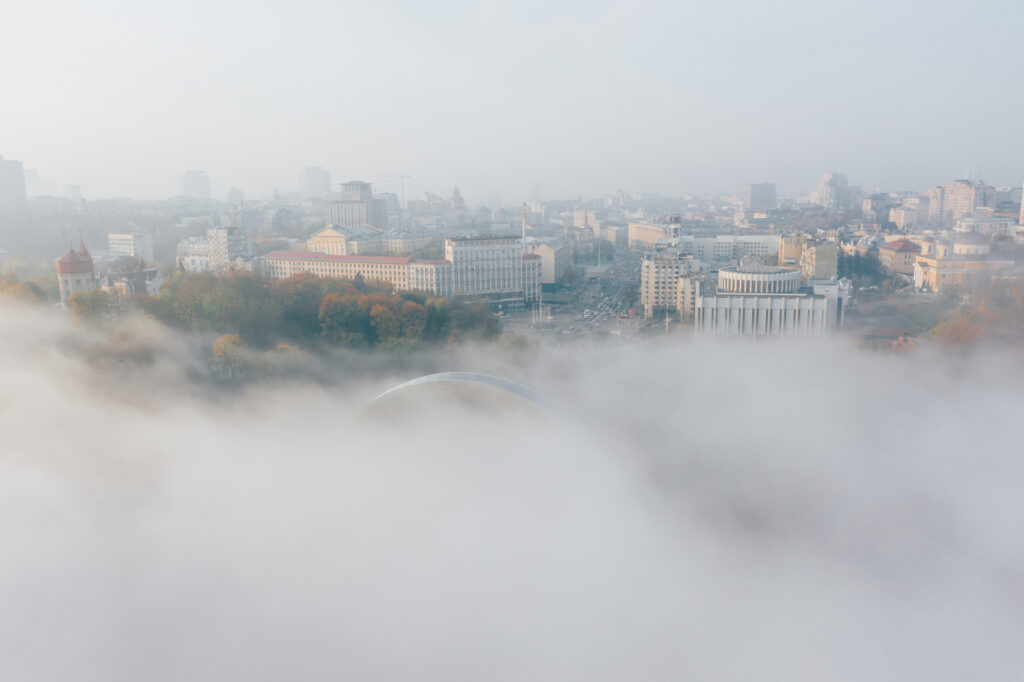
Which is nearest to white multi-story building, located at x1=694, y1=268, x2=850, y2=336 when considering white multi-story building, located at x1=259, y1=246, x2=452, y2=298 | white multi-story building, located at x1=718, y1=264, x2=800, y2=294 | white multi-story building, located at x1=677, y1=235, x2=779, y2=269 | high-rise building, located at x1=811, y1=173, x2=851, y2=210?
white multi-story building, located at x1=718, y1=264, x2=800, y2=294

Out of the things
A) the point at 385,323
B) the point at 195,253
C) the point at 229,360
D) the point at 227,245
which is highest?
the point at 227,245

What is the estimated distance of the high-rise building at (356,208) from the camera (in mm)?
25562

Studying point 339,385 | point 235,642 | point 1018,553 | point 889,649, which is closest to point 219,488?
point 235,642

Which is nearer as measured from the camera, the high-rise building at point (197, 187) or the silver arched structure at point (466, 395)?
the silver arched structure at point (466, 395)

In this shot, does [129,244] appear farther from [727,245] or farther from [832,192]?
[832,192]

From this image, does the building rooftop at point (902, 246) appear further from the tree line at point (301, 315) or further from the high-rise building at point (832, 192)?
the high-rise building at point (832, 192)

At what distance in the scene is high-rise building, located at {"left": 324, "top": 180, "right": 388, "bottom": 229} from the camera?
83.9 ft

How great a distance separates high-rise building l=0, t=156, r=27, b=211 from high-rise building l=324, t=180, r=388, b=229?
45.6 feet

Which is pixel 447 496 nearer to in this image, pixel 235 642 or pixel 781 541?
pixel 235 642

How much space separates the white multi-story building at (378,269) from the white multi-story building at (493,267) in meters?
0.34

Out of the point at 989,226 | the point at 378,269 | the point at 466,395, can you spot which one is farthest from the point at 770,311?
the point at 466,395

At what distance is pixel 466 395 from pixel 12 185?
948cm

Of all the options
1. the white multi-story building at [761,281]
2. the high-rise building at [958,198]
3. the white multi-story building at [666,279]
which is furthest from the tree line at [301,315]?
the high-rise building at [958,198]

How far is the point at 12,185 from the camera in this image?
10109 mm
